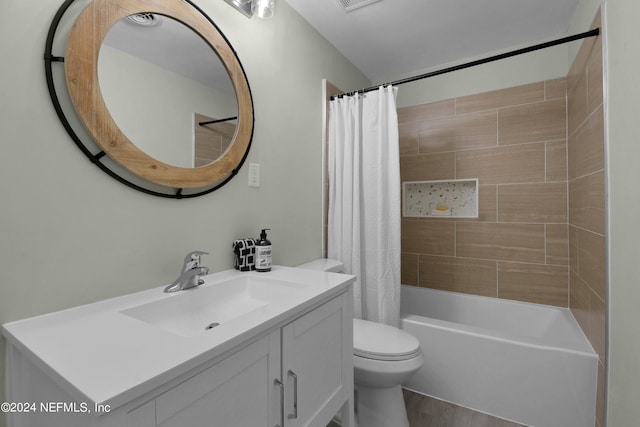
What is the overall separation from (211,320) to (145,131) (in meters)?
0.72

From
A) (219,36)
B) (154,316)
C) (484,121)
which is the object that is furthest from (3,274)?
(484,121)

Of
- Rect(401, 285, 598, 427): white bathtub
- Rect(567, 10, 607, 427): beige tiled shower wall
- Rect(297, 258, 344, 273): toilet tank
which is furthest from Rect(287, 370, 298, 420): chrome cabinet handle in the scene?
Rect(567, 10, 607, 427): beige tiled shower wall

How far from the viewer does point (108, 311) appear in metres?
0.87

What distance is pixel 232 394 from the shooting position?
0.71m

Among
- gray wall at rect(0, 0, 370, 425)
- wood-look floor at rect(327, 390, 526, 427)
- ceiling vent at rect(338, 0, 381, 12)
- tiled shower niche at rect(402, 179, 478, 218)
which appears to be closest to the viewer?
gray wall at rect(0, 0, 370, 425)

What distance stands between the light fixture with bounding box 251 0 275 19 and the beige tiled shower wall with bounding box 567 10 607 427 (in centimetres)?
158

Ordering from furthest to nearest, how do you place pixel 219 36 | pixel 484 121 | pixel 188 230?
pixel 484 121 → pixel 219 36 → pixel 188 230

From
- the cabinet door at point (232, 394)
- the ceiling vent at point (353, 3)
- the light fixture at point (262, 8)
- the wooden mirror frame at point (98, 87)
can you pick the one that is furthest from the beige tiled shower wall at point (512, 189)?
the wooden mirror frame at point (98, 87)

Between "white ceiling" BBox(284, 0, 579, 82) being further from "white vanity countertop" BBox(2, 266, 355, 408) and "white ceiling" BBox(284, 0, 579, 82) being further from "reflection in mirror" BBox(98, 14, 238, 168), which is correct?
"white vanity countertop" BBox(2, 266, 355, 408)

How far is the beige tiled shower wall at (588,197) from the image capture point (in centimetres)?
137

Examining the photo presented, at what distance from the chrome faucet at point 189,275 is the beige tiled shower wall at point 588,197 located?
68.2 inches

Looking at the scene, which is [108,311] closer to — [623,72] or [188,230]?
[188,230]

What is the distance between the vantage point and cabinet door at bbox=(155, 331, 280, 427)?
1.95ft

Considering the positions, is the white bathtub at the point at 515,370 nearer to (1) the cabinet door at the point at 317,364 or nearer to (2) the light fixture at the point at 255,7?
(1) the cabinet door at the point at 317,364
